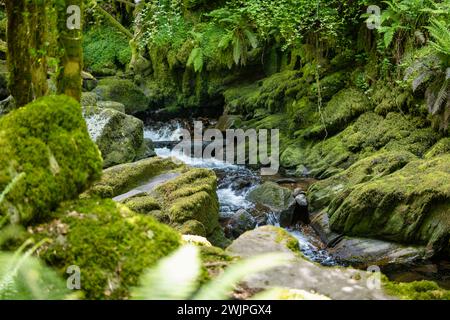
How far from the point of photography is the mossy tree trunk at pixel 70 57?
3342 mm

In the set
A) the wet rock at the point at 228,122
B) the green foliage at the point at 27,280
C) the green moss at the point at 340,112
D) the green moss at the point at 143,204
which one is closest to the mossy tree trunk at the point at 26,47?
the green foliage at the point at 27,280

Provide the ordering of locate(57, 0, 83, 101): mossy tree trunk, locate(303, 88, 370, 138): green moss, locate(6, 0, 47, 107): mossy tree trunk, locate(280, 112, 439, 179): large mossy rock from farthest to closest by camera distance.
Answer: locate(303, 88, 370, 138): green moss, locate(280, 112, 439, 179): large mossy rock, locate(57, 0, 83, 101): mossy tree trunk, locate(6, 0, 47, 107): mossy tree trunk

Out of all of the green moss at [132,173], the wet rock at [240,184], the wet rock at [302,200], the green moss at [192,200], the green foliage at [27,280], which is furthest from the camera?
the wet rock at [240,184]

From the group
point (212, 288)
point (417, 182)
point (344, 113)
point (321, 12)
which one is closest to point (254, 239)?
point (212, 288)

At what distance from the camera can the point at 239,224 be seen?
303 inches

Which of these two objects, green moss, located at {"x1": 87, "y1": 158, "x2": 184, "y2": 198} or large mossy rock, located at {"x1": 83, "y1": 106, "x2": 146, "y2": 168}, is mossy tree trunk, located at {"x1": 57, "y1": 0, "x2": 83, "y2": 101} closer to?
green moss, located at {"x1": 87, "y1": 158, "x2": 184, "y2": 198}

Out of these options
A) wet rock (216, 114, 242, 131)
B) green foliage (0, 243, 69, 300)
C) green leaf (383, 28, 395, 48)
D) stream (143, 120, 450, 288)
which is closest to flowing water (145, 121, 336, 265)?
stream (143, 120, 450, 288)

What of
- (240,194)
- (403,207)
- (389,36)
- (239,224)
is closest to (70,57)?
(239,224)

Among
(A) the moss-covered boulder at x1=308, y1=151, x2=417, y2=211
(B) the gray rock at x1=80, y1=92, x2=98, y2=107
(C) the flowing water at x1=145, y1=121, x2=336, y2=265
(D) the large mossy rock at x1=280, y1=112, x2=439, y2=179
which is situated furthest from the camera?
(B) the gray rock at x1=80, y1=92, x2=98, y2=107

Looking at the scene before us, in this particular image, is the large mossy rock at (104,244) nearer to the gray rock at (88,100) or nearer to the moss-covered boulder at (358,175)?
the moss-covered boulder at (358,175)

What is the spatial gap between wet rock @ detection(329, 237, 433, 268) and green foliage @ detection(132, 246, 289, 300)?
4656 mm

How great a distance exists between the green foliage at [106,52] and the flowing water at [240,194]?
222 inches

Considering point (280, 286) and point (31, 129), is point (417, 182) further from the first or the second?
point (31, 129)

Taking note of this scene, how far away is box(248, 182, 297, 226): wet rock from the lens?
321 inches
